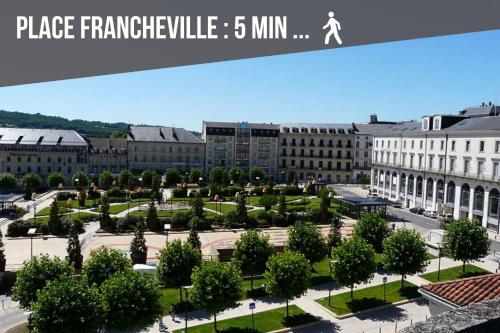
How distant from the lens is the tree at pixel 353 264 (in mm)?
26047

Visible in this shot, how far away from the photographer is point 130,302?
1988 cm

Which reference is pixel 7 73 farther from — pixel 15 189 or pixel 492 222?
pixel 15 189

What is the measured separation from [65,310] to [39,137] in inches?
2586

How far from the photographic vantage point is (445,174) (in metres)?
54.8

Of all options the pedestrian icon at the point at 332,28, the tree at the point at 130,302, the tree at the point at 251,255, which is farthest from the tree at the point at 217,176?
the pedestrian icon at the point at 332,28

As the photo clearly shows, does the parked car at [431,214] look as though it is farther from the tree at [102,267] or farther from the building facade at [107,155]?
the building facade at [107,155]

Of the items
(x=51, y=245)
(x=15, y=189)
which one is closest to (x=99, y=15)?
(x=51, y=245)

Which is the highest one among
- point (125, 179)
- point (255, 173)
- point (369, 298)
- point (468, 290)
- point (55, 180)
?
point (468, 290)

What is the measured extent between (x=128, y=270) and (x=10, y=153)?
2484 inches

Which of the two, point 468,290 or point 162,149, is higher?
point 162,149

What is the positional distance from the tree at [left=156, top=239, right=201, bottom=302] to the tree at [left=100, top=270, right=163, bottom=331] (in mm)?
4954

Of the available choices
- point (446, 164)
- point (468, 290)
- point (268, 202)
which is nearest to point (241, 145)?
point (268, 202)

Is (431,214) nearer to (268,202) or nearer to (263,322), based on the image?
(268,202)

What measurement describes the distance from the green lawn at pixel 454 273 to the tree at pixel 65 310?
22607 mm
